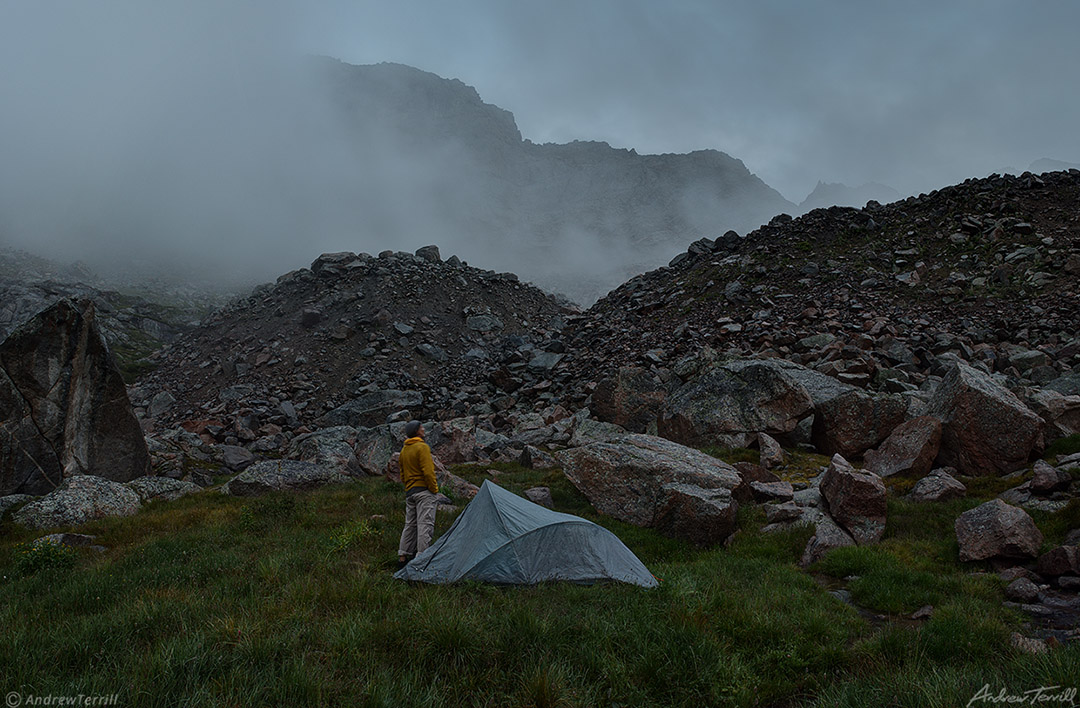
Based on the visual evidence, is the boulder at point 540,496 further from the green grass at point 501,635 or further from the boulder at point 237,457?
the boulder at point 237,457

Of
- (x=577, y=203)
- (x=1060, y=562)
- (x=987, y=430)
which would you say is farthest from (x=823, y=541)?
(x=577, y=203)

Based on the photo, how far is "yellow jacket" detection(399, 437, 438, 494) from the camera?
10977mm

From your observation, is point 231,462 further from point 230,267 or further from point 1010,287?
point 230,267

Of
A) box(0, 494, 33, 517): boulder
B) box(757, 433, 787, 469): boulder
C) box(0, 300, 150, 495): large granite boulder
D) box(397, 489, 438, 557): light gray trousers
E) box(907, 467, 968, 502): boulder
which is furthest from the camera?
box(0, 300, 150, 495): large granite boulder

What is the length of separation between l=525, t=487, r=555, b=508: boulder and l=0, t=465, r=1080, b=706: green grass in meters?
4.67

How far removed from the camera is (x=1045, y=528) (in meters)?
9.85

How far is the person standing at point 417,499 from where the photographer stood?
10.5 metres

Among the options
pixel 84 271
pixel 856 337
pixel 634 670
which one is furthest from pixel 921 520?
pixel 84 271

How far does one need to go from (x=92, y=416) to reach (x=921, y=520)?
2648 cm

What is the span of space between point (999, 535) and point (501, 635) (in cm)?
890

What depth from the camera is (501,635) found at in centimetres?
641

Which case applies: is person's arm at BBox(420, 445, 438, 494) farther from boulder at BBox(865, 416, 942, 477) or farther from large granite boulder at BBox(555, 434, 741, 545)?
boulder at BBox(865, 416, 942, 477)

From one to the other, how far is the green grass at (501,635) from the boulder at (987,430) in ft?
11.9

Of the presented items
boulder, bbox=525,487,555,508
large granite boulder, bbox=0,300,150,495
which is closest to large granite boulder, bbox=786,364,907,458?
boulder, bbox=525,487,555,508
